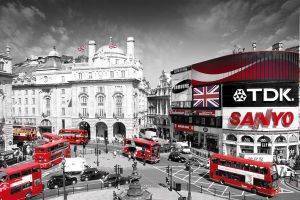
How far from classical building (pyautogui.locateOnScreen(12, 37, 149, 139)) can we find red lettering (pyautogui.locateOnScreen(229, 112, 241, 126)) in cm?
2979

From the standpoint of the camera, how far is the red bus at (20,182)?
32419mm

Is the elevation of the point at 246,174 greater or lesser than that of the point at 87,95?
lesser

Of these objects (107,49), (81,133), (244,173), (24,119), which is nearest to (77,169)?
(244,173)

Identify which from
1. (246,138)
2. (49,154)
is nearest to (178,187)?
(49,154)

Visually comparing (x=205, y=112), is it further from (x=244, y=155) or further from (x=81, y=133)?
(x=81, y=133)

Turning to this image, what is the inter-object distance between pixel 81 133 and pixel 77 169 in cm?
2902

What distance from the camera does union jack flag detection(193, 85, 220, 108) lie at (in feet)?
201

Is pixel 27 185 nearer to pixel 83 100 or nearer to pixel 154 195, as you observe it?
pixel 154 195

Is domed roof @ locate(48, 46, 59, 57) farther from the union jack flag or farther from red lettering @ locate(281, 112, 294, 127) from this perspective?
red lettering @ locate(281, 112, 294, 127)

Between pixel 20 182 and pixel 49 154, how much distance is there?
1638 cm

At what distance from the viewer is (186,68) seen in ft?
237

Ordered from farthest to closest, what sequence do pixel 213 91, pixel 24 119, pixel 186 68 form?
pixel 24 119 < pixel 186 68 < pixel 213 91

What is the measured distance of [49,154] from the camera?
165 feet

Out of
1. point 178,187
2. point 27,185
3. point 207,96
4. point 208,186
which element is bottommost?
point 208,186
